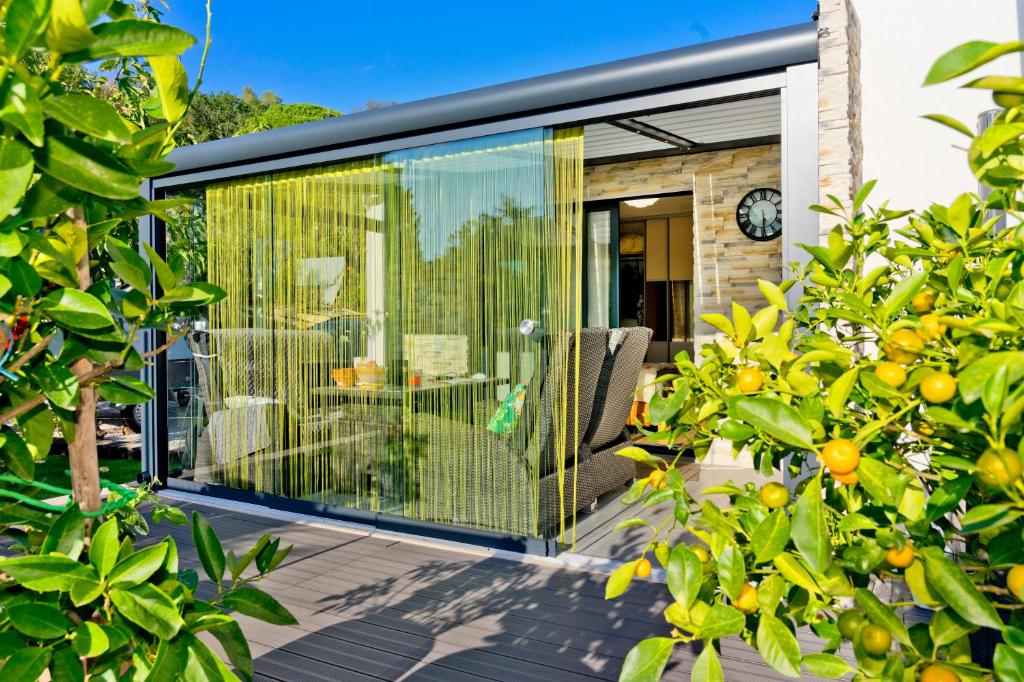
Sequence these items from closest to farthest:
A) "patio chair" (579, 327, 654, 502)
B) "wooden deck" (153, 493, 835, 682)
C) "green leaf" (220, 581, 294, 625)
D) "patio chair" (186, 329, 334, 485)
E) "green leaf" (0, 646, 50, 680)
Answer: "green leaf" (0, 646, 50, 680), "green leaf" (220, 581, 294, 625), "wooden deck" (153, 493, 835, 682), "patio chair" (579, 327, 654, 502), "patio chair" (186, 329, 334, 485)

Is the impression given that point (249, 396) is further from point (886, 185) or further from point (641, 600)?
point (886, 185)

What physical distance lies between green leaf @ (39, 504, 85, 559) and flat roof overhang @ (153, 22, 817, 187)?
3234 mm

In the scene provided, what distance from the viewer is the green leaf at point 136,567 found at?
0.68m

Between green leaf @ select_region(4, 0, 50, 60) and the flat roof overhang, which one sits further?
the flat roof overhang

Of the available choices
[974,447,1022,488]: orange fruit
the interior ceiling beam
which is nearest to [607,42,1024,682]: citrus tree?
[974,447,1022,488]: orange fruit

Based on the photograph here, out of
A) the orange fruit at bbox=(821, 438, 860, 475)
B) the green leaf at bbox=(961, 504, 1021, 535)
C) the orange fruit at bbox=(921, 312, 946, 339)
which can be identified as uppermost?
the orange fruit at bbox=(921, 312, 946, 339)

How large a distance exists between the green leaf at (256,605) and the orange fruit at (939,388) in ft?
2.28

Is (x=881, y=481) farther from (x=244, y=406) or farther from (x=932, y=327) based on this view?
(x=244, y=406)

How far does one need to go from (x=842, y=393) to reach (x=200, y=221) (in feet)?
19.5

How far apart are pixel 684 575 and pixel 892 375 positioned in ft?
0.94

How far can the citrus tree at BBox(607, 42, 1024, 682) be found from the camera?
603 mm

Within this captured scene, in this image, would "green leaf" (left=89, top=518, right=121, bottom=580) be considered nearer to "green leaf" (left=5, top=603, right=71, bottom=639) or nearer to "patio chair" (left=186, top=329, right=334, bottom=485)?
"green leaf" (left=5, top=603, right=71, bottom=639)

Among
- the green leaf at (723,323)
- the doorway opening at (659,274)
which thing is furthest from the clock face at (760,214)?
the green leaf at (723,323)

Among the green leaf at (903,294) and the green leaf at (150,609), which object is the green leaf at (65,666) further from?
the green leaf at (903,294)
